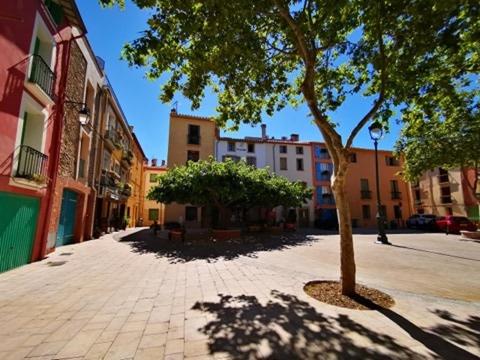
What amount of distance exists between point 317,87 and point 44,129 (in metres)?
9.56

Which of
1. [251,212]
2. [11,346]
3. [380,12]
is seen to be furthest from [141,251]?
[251,212]

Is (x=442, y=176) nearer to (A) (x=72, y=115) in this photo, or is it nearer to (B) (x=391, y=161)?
(B) (x=391, y=161)

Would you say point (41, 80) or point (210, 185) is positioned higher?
point (41, 80)

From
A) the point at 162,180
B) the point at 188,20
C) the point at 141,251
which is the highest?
the point at 188,20

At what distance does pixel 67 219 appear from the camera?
12.0 metres

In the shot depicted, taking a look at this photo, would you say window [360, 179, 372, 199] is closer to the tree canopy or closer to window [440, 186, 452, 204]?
window [440, 186, 452, 204]

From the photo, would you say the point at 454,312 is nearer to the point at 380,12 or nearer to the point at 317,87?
the point at 380,12

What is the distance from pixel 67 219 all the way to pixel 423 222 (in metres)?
31.1

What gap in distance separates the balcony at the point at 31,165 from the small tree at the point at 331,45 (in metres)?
4.71

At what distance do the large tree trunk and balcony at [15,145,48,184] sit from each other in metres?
8.70

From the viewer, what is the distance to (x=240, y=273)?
699 centimetres

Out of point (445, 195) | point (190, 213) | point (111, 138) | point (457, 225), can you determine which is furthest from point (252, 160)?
point (445, 195)

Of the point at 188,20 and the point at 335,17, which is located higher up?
the point at 335,17

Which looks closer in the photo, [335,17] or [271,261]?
[335,17]
